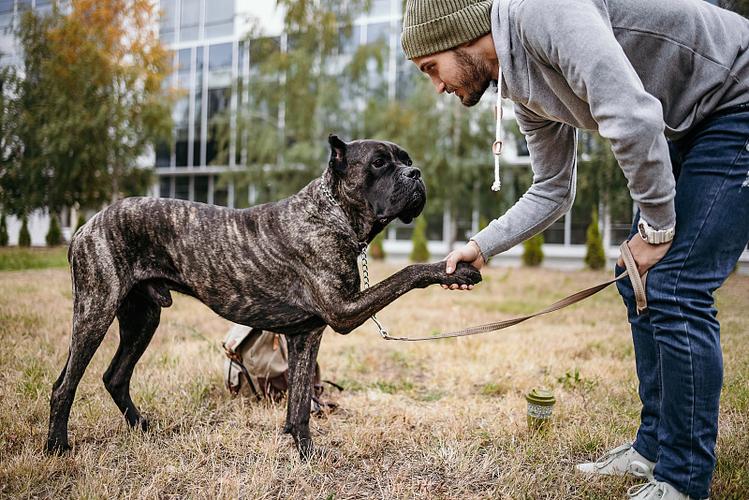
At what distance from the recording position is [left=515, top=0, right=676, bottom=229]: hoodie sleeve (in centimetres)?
172

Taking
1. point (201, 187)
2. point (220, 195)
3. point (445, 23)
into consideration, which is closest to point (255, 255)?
point (445, 23)

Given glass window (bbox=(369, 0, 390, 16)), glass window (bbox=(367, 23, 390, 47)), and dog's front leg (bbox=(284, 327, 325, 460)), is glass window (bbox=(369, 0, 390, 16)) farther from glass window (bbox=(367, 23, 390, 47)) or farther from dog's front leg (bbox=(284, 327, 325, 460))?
dog's front leg (bbox=(284, 327, 325, 460))

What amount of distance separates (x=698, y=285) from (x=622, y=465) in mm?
1040

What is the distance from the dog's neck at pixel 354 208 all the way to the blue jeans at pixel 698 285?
132 cm

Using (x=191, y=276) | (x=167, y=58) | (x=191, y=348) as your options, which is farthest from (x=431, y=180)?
(x=191, y=276)

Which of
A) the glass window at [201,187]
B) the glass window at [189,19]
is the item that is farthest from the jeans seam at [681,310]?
the glass window at [201,187]

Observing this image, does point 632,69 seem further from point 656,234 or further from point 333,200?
point 333,200

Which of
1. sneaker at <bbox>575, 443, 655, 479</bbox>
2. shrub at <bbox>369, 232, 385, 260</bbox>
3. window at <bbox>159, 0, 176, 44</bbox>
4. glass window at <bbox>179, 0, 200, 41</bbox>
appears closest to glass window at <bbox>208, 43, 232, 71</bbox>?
glass window at <bbox>179, 0, 200, 41</bbox>

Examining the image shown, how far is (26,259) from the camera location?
4969mm

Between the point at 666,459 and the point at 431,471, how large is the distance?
3.44 feet

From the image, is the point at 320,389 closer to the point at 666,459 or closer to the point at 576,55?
the point at 666,459

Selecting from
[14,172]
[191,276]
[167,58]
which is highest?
[167,58]

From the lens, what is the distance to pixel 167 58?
9414mm

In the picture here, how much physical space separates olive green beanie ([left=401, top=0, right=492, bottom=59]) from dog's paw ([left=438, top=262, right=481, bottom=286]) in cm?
92
